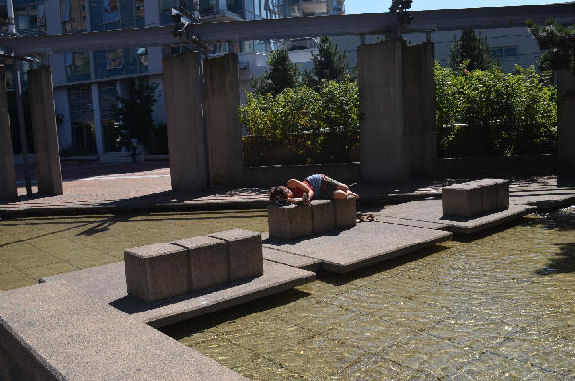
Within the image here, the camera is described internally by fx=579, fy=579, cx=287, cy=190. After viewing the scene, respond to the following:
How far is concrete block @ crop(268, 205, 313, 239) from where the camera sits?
8.78 m

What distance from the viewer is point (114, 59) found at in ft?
128

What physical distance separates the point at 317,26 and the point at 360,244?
9.09 metres

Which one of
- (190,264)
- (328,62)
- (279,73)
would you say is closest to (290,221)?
(190,264)

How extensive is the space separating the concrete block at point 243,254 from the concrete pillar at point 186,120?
9.25 meters

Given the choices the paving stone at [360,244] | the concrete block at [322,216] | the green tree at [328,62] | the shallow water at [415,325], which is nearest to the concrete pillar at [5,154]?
the paving stone at [360,244]

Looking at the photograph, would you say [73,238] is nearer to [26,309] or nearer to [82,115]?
[26,309]

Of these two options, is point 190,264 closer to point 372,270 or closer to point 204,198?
point 372,270

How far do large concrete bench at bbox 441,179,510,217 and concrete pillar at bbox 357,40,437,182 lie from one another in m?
4.76

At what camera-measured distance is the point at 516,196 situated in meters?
12.3

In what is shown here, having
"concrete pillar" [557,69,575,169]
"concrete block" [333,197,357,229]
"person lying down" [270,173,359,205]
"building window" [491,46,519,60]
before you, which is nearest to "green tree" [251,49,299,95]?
"building window" [491,46,519,60]

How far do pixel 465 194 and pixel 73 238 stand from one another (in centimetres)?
710

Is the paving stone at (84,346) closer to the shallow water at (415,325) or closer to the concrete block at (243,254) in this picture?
the shallow water at (415,325)

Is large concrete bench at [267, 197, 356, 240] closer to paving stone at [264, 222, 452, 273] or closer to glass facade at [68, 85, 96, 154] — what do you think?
paving stone at [264, 222, 452, 273]

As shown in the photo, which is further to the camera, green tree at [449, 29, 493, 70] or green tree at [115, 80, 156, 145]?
green tree at [449, 29, 493, 70]
